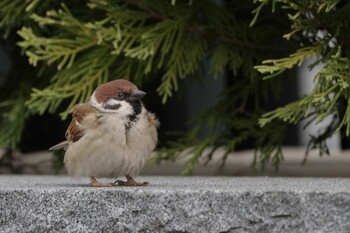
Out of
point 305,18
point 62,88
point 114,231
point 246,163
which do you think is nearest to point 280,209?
point 114,231

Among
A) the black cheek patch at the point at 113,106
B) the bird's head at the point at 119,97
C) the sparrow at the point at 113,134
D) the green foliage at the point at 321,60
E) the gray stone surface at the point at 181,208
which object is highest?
the green foliage at the point at 321,60

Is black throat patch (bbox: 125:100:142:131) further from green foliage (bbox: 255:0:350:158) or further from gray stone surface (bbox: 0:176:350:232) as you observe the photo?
green foliage (bbox: 255:0:350:158)

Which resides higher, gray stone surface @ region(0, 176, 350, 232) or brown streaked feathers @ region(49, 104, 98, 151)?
brown streaked feathers @ region(49, 104, 98, 151)

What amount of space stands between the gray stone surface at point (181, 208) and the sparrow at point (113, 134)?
0.50 ft

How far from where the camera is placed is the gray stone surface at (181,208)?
2959mm

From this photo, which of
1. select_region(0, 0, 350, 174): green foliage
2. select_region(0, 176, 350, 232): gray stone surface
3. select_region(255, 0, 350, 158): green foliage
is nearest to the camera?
select_region(0, 176, 350, 232): gray stone surface

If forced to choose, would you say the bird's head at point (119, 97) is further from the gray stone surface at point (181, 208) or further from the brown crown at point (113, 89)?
the gray stone surface at point (181, 208)

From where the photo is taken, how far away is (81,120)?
3562 mm

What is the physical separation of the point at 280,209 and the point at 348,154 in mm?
4505

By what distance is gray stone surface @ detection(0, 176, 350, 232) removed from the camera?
2.96 meters

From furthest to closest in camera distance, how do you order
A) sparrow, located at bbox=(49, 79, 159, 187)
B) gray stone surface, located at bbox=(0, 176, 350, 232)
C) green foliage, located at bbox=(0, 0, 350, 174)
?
1. green foliage, located at bbox=(0, 0, 350, 174)
2. sparrow, located at bbox=(49, 79, 159, 187)
3. gray stone surface, located at bbox=(0, 176, 350, 232)

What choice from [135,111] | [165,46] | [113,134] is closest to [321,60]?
[165,46]

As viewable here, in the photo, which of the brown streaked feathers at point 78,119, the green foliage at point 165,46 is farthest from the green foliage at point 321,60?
the brown streaked feathers at point 78,119

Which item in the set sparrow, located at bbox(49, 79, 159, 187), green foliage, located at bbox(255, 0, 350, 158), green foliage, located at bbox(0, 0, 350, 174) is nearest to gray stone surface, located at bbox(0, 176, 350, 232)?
sparrow, located at bbox(49, 79, 159, 187)
